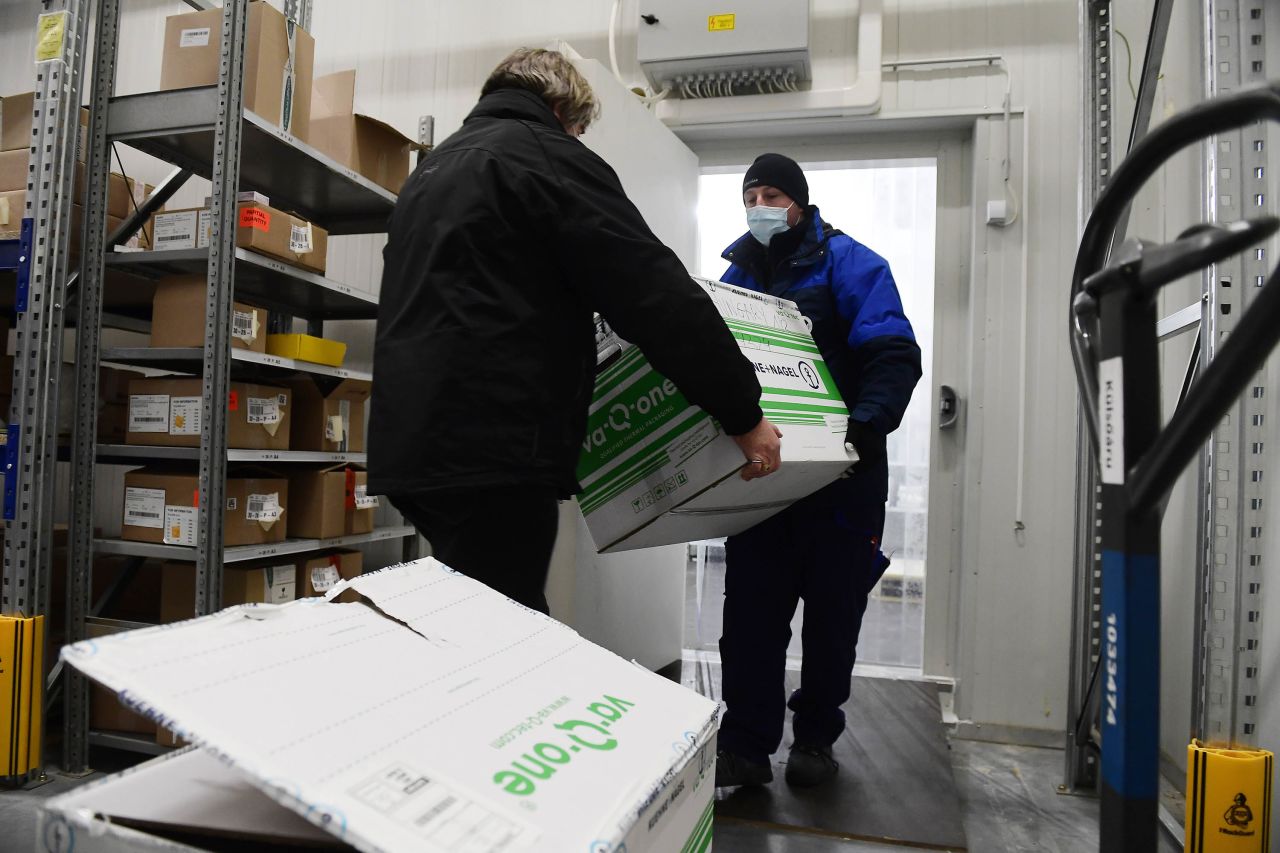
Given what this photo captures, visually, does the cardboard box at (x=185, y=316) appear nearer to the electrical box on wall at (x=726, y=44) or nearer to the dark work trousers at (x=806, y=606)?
the dark work trousers at (x=806, y=606)

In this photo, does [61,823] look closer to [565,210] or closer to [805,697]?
[565,210]

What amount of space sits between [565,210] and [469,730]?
1014 millimetres

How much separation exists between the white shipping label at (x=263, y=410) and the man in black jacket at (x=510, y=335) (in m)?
0.94

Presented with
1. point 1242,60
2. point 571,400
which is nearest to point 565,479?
point 571,400

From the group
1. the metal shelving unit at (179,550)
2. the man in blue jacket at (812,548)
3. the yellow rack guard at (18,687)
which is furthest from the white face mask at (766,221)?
the yellow rack guard at (18,687)

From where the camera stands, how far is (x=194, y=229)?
2.25m

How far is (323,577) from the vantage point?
2531mm

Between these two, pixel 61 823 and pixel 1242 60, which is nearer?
pixel 61 823

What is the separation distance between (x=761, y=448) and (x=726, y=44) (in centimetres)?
186

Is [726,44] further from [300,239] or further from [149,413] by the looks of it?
[149,413]

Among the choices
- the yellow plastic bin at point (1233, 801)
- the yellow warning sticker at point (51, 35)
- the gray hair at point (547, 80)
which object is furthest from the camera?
the yellow warning sticker at point (51, 35)

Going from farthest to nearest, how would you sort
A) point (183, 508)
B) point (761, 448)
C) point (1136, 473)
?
1. point (183, 508)
2. point (761, 448)
3. point (1136, 473)

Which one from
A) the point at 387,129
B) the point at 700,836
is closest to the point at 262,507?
the point at 387,129

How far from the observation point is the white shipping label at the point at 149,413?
2.20 meters
